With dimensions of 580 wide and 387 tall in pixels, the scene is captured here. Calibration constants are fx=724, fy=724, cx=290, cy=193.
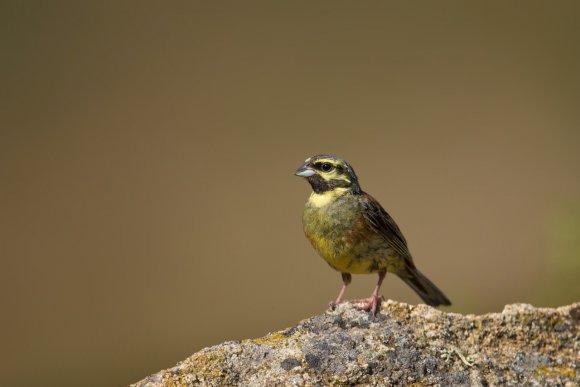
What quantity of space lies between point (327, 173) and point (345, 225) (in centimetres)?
37

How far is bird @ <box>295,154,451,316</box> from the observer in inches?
179

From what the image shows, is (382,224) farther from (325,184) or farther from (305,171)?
(305,171)

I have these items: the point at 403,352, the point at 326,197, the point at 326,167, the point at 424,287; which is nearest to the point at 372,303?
the point at 403,352

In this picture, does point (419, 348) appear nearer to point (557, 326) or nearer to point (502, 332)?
point (502, 332)

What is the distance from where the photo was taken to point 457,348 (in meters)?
3.53

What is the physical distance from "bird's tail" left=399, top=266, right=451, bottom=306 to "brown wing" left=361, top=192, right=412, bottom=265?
0.89 feet

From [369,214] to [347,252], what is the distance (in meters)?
0.30

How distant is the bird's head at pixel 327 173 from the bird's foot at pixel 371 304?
93 cm

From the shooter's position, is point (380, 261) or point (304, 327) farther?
point (380, 261)

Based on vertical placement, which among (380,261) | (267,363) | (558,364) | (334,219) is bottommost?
(558,364)

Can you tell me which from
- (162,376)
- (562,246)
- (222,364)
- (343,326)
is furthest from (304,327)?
(562,246)

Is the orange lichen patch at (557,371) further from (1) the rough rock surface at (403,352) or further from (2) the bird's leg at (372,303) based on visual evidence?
(2) the bird's leg at (372,303)

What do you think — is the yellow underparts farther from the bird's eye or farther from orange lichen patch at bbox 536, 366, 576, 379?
orange lichen patch at bbox 536, 366, 576, 379

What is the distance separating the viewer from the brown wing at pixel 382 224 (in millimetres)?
4613
